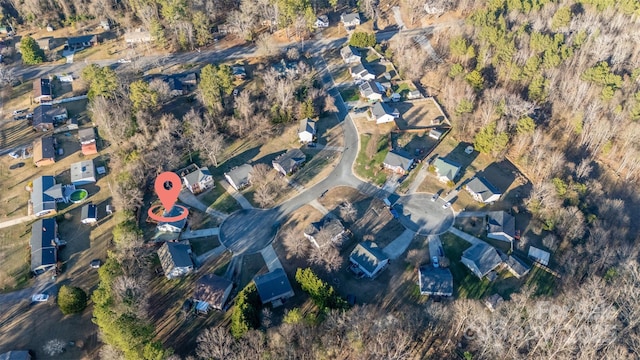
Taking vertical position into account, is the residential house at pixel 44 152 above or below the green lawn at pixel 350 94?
above

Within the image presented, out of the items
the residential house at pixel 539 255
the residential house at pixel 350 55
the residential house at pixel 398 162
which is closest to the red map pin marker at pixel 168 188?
the residential house at pixel 398 162

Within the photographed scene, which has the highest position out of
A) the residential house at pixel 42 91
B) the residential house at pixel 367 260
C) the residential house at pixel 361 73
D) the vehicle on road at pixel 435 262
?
the residential house at pixel 42 91

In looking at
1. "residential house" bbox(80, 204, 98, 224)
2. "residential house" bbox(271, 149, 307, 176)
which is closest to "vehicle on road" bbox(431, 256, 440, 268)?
"residential house" bbox(271, 149, 307, 176)

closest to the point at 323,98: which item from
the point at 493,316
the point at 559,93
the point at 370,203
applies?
the point at 370,203

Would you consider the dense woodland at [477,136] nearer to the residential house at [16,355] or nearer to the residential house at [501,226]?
the residential house at [501,226]

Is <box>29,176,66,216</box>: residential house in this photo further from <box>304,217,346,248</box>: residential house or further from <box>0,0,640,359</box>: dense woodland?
<box>304,217,346,248</box>: residential house
